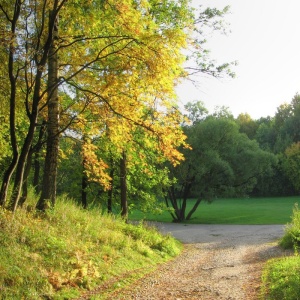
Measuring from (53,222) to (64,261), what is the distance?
2028mm

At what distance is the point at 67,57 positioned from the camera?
9.97m

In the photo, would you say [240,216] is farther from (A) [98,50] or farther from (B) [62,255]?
(B) [62,255]

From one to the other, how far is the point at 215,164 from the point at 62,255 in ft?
89.0

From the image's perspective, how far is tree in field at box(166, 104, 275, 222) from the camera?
3333cm

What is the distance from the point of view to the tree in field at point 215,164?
33328 millimetres

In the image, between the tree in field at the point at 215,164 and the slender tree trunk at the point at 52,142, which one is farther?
the tree in field at the point at 215,164

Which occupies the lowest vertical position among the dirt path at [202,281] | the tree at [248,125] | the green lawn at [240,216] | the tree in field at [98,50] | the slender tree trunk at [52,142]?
the green lawn at [240,216]

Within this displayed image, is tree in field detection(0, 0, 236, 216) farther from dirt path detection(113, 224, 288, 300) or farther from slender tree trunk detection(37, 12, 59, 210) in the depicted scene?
dirt path detection(113, 224, 288, 300)

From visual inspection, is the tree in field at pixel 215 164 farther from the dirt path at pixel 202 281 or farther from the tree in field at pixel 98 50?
the tree in field at pixel 98 50

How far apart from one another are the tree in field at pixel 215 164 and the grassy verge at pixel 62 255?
23.2 meters

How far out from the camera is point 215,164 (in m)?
33.1

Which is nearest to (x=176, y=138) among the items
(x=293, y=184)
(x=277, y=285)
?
(x=277, y=285)

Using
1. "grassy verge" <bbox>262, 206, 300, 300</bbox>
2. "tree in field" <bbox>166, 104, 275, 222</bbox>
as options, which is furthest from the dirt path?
"tree in field" <bbox>166, 104, 275, 222</bbox>

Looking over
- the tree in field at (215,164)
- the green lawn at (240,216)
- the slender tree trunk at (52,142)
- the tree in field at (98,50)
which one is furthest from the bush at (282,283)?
the tree in field at (215,164)
